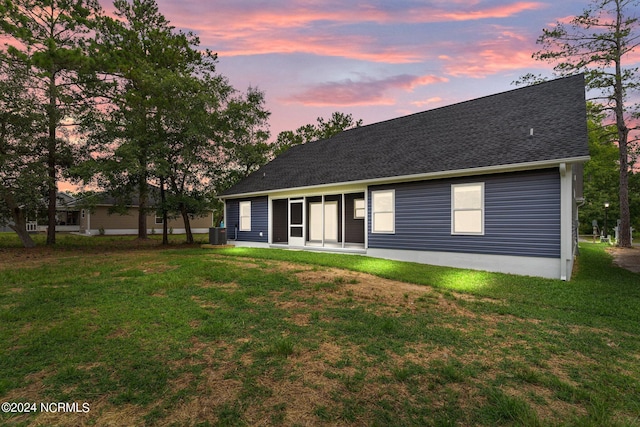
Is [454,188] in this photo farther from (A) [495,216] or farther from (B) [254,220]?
(B) [254,220]

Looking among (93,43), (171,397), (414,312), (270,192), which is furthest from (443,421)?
(93,43)

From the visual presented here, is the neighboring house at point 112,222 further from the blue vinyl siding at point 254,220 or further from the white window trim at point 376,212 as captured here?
the white window trim at point 376,212

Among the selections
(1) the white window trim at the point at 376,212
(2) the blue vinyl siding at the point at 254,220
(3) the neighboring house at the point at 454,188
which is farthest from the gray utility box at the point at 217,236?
(1) the white window trim at the point at 376,212

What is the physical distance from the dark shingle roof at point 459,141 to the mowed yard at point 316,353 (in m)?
4.12

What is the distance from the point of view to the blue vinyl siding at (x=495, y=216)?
8.45m

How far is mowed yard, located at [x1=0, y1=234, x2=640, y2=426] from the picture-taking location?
2.65m

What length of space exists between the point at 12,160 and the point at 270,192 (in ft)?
39.4

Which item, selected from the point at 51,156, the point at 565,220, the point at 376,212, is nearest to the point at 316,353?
the point at 565,220

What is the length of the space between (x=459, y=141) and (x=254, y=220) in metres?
10.3

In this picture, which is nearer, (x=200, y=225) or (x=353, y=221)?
(x=353, y=221)

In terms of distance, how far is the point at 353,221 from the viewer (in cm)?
1491

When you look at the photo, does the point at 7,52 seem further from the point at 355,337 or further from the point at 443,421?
the point at 443,421

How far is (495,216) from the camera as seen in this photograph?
9.31m

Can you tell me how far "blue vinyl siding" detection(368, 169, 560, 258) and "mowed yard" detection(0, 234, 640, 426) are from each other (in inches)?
71.2
